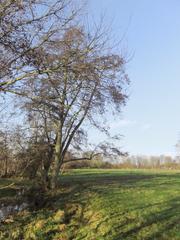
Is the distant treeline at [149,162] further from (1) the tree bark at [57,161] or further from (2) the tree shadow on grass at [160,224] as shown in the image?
(2) the tree shadow on grass at [160,224]

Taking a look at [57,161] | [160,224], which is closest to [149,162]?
[57,161]

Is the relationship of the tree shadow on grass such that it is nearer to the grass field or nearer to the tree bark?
the grass field

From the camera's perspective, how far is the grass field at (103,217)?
10180 millimetres

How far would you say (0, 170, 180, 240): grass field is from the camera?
10180 mm

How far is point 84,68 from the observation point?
21.2 feet

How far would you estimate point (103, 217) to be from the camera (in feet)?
40.2

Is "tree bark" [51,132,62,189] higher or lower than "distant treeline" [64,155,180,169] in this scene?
lower

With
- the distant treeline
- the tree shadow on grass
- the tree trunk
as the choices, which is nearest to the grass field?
the tree shadow on grass

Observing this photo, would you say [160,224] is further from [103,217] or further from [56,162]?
[56,162]

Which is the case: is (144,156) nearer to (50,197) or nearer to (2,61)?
(50,197)

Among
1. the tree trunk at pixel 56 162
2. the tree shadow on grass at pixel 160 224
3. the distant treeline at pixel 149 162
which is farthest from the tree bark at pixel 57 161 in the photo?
the distant treeline at pixel 149 162

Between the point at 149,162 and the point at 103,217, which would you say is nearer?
the point at 103,217

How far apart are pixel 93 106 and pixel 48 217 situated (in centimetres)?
534

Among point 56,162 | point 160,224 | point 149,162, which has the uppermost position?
point 149,162
